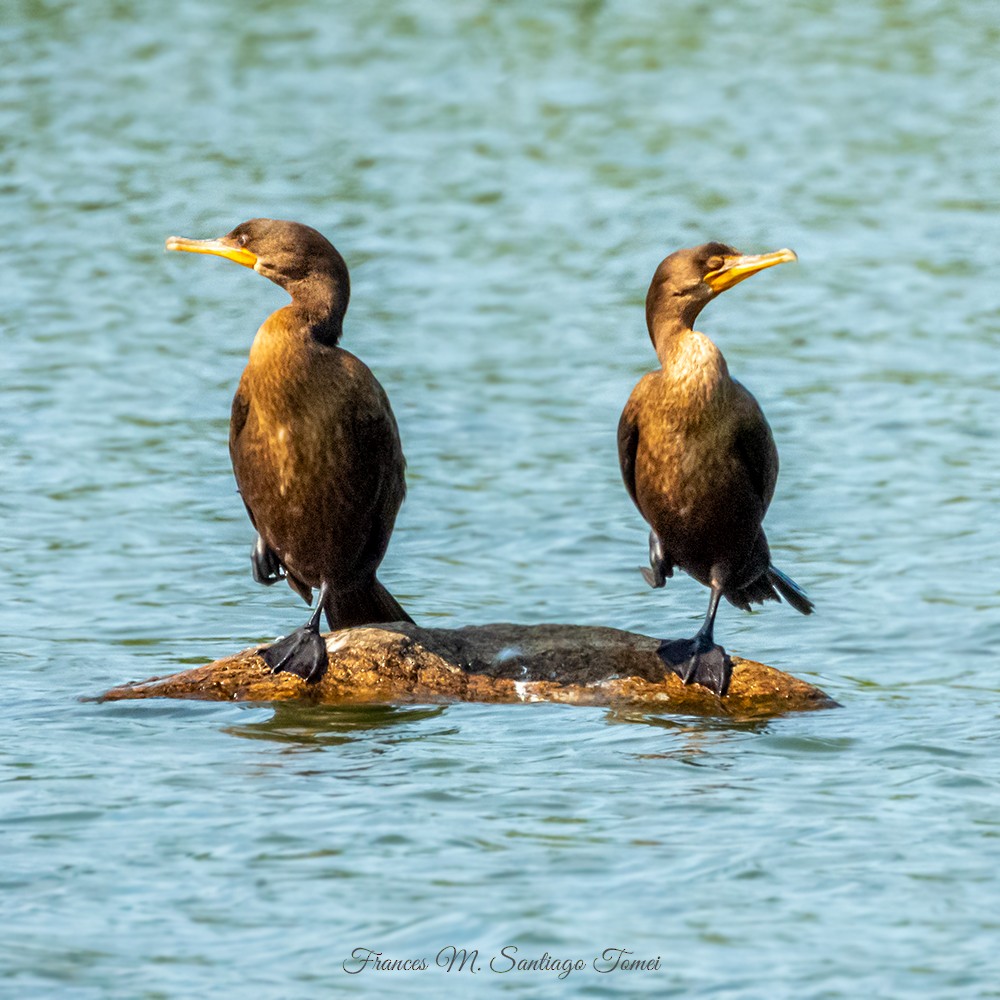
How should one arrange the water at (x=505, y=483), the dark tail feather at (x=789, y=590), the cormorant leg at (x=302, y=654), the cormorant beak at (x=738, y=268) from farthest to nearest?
the dark tail feather at (x=789, y=590)
the cormorant beak at (x=738, y=268)
the cormorant leg at (x=302, y=654)
the water at (x=505, y=483)

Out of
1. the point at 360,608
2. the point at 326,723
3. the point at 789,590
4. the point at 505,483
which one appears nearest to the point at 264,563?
the point at 360,608

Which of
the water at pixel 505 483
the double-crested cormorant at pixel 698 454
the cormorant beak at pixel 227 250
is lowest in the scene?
the water at pixel 505 483

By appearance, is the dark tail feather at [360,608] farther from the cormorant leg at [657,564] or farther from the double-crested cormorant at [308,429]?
the cormorant leg at [657,564]

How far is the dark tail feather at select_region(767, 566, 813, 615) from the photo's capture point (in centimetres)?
756

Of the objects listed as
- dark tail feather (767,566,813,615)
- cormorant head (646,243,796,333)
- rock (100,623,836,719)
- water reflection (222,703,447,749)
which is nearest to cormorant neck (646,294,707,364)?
cormorant head (646,243,796,333)

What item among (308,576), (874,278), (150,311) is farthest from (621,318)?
(308,576)

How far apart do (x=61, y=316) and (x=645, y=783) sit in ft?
25.1

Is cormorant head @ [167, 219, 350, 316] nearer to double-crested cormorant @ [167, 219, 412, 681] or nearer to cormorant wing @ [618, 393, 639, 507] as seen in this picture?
A: double-crested cormorant @ [167, 219, 412, 681]

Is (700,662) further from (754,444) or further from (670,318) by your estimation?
(670,318)

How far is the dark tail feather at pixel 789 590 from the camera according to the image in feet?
24.8

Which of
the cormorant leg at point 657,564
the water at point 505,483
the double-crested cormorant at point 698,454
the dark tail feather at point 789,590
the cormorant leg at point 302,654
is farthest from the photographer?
the dark tail feather at point 789,590

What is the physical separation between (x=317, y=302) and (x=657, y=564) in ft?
4.65

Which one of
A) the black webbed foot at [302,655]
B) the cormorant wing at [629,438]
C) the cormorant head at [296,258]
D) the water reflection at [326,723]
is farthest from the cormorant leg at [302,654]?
the cormorant wing at [629,438]

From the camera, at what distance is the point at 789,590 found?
758cm
